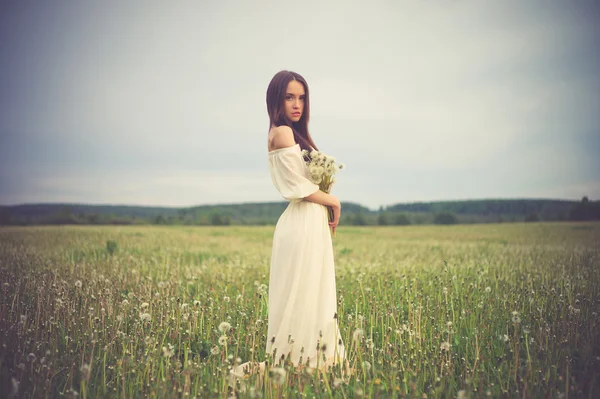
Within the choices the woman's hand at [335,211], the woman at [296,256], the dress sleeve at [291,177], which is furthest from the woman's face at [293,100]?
the woman's hand at [335,211]

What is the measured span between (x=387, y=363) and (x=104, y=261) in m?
8.57

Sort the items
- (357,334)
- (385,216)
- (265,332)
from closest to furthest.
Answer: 1. (357,334)
2. (265,332)
3. (385,216)

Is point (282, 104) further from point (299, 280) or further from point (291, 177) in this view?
point (299, 280)

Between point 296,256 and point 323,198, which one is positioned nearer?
point 296,256

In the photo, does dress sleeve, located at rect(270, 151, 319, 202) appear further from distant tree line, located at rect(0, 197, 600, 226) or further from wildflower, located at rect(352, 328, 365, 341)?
distant tree line, located at rect(0, 197, 600, 226)

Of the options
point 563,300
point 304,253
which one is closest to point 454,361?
point 304,253

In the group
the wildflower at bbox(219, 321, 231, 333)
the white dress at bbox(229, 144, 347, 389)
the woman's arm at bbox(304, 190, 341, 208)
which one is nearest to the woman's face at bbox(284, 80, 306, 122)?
the white dress at bbox(229, 144, 347, 389)

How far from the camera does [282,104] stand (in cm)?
417

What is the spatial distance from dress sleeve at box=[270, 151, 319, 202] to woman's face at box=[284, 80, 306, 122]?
1.57 ft

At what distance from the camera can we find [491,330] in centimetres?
514

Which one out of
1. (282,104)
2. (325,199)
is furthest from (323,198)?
(282,104)

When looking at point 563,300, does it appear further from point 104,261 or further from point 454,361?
point 104,261

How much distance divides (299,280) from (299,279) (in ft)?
0.04

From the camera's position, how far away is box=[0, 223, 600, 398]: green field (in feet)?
11.7
